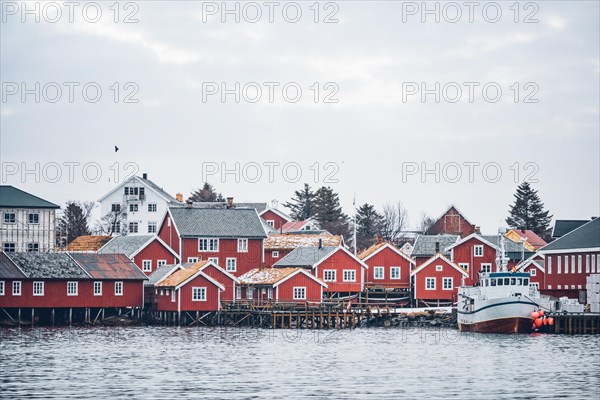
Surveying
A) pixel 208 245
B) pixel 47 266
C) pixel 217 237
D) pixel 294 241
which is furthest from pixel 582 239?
pixel 47 266

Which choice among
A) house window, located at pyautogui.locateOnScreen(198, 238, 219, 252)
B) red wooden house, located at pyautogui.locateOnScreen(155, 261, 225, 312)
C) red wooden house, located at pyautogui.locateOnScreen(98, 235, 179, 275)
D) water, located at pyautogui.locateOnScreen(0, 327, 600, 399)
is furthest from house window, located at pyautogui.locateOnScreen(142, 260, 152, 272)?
water, located at pyautogui.locateOnScreen(0, 327, 600, 399)

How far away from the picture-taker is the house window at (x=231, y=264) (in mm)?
112125

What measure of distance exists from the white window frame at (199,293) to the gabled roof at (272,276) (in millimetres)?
5086

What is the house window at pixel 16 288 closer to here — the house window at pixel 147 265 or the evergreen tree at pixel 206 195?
the house window at pixel 147 265

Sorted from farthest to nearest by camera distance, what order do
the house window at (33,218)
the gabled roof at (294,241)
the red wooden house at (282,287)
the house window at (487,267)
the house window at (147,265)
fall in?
1. the gabled roof at (294,241)
2. the house window at (487,267)
3. the house window at (33,218)
4. the house window at (147,265)
5. the red wooden house at (282,287)

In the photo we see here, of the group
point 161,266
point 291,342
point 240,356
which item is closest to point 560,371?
point 240,356

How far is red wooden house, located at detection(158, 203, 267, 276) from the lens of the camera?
11125 cm

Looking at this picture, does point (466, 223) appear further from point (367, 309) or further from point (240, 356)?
point (240, 356)

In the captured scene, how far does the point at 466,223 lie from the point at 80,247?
5154 centimetres

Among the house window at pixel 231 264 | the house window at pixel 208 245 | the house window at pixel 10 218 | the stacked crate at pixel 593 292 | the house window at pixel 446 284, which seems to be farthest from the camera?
the house window at pixel 231 264

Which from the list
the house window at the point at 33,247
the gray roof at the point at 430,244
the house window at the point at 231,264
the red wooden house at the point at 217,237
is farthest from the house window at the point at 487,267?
the house window at the point at 33,247

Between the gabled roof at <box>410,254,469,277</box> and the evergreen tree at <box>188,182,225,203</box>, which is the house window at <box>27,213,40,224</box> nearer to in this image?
the gabled roof at <box>410,254,469,277</box>

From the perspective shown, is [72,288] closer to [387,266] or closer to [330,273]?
[330,273]

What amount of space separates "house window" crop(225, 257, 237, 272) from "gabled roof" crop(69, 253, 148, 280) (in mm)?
11046
